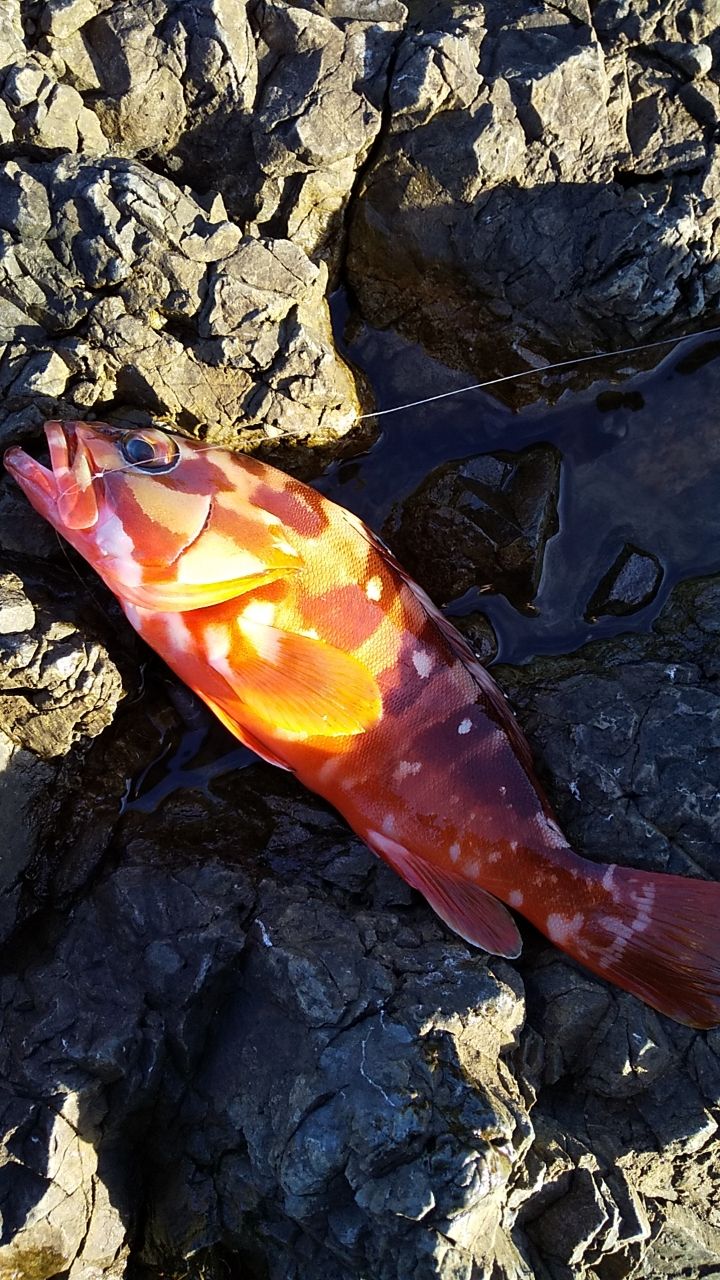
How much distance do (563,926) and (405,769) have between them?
96cm

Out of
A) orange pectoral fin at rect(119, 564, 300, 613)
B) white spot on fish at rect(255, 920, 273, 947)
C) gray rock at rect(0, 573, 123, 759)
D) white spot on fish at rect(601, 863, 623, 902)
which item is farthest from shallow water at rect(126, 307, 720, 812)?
white spot on fish at rect(255, 920, 273, 947)

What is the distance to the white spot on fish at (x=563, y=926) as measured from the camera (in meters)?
3.76

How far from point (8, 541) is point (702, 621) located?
3.43 meters

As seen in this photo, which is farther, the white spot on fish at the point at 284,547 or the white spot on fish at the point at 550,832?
the white spot on fish at the point at 284,547

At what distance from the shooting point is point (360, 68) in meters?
4.22

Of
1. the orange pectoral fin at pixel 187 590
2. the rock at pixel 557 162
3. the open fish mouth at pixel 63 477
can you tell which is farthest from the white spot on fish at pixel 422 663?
the rock at pixel 557 162

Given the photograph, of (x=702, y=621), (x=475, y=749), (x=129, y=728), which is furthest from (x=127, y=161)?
(x=702, y=621)

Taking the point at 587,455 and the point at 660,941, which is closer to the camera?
the point at 660,941

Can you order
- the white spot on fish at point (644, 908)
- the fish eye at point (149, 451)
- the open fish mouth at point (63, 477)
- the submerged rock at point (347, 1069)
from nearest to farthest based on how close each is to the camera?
the submerged rock at point (347, 1069) → the white spot on fish at point (644, 908) → the open fish mouth at point (63, 477) → the fish eye at point (149, 451)

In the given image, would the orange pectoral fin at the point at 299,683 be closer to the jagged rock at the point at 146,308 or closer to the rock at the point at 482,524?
the rock at the point at 482,524

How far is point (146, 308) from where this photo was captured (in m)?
4.05

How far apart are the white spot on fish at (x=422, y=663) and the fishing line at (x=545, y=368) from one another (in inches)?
52.5

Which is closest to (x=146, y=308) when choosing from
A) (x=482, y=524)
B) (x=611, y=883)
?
(x=482, y=524)

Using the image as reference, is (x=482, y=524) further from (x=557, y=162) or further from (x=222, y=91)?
(x=222, y=91)
